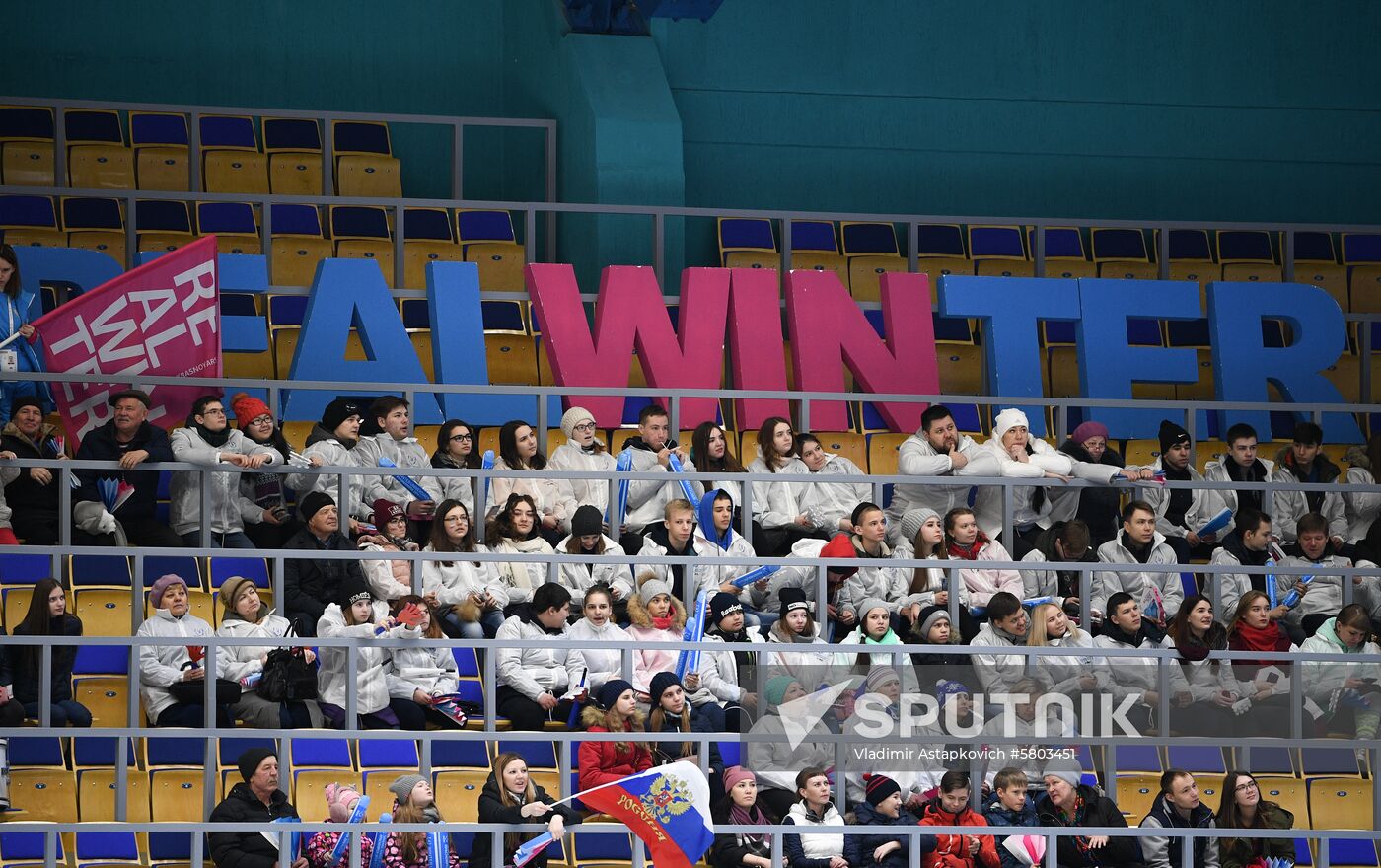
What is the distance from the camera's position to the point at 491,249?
1384cm

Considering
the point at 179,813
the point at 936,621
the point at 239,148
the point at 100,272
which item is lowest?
the point at 179,813

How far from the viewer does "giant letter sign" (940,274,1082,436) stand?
13.6m

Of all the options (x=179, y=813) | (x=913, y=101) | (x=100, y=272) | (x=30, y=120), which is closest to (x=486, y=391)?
(x=100, y=272)

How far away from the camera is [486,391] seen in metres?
11.8

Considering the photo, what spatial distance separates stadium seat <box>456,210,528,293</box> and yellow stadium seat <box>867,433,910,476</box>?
266 centimetres

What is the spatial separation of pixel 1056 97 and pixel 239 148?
6.29 m

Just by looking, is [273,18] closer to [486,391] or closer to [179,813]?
[486,391]

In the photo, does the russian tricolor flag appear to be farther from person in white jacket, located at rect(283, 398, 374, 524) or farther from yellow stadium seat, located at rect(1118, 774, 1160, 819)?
person in white jacket, located at rect(283, 398, 374, 524)

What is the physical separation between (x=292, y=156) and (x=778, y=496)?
190 inches

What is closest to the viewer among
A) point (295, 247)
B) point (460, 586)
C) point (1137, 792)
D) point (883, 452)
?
point (1137, 792)

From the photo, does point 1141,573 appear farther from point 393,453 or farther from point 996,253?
point 996,253

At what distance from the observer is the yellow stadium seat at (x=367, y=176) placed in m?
14.3

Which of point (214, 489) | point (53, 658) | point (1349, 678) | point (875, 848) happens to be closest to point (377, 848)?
point (53, 658)

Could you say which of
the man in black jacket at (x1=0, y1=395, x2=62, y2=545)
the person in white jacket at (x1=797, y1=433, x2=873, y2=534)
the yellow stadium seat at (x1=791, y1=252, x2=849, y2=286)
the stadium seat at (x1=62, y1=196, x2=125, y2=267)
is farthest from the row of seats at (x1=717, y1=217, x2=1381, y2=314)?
the man in black jacket at (x1=0, y1=395, x2=62, y2=545)
